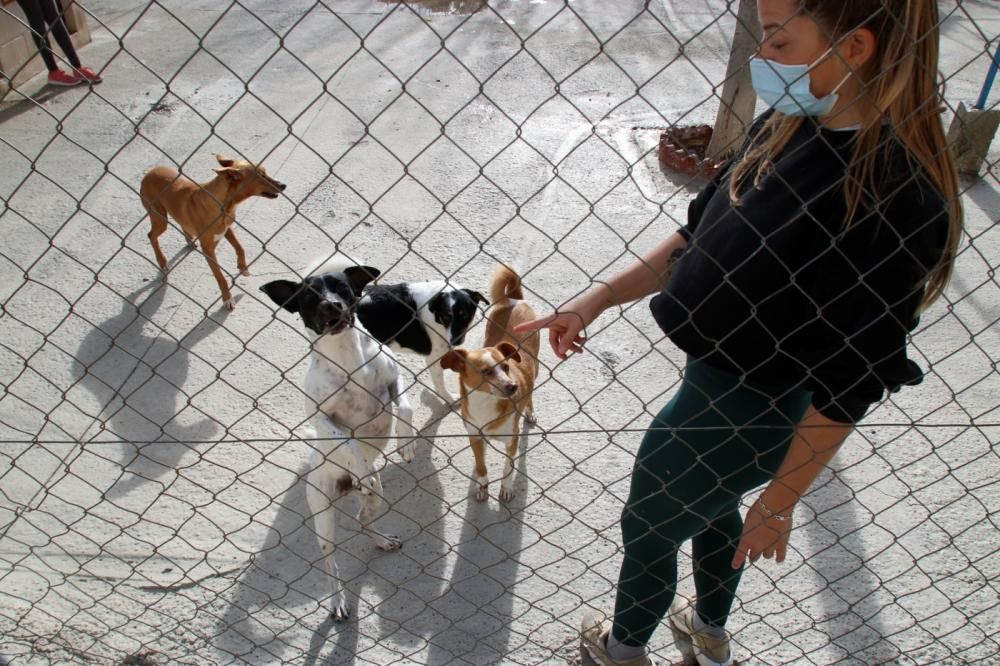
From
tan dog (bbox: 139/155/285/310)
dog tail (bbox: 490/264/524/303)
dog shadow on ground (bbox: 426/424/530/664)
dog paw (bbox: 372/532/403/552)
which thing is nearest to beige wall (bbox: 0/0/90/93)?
tan dog (bbox: 139/155/285/310)

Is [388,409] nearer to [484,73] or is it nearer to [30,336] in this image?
[30,336]

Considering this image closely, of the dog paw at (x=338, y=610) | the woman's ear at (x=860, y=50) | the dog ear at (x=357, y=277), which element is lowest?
the dog paw at (x=338, y=610)

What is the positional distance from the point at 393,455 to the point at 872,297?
8.59 ft

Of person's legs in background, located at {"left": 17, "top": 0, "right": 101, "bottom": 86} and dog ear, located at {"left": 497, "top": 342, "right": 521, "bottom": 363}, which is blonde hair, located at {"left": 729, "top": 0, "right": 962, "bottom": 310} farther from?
person's legs in background, located at {"left": 17, "top": 0, "right": 101, "bottom": 86}

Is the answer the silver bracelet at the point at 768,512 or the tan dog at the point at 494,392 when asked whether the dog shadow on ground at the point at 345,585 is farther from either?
the silver bracelet at the point at 768,512

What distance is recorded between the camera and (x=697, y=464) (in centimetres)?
191

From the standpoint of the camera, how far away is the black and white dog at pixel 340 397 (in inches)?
110

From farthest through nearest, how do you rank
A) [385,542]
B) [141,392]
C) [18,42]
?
[18,42] < [141,392] < [385,542]

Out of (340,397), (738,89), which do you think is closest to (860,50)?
(340,397)

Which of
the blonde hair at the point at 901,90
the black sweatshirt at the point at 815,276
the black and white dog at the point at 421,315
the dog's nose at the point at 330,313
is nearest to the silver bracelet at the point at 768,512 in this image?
the black sweatshirt at the point at 815,276

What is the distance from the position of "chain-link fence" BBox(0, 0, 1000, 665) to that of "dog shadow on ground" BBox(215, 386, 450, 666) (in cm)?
1

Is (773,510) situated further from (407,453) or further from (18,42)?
(18,42)

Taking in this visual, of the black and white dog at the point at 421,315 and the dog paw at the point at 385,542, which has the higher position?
the black and white dog at the point at 421,315

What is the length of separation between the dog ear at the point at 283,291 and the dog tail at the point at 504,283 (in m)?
1.18
